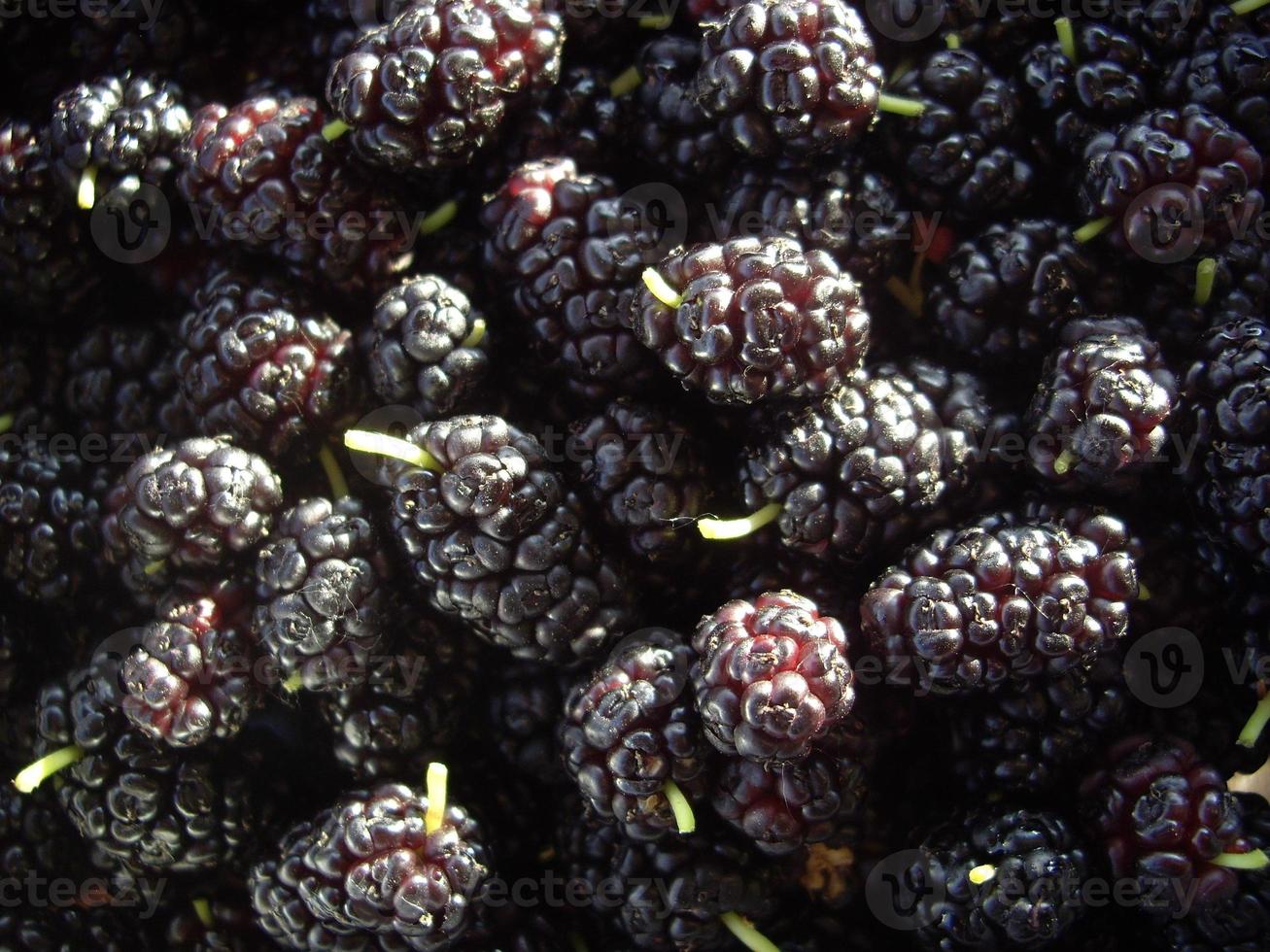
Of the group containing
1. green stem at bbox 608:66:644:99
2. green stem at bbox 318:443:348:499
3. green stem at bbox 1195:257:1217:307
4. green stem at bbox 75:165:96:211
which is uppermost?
green stem at bbox 608:66:644:99

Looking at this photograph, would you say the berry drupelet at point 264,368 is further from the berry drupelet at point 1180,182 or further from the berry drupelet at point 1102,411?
the berry drupelet at point 1180,182

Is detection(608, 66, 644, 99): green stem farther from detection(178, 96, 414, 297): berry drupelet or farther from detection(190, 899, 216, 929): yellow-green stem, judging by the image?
detection(190, 899, 216, 929): yellow-green stem

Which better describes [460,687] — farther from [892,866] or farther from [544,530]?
[892,866]

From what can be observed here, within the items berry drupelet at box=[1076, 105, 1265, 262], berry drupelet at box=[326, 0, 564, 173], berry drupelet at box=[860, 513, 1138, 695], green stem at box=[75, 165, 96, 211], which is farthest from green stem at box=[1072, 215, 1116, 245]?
green stem at box=[75, 165, 96, 211]

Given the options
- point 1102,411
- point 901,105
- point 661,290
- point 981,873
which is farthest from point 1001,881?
point 901,105

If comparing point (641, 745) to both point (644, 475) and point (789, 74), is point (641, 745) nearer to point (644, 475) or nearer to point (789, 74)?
point (644, 475)

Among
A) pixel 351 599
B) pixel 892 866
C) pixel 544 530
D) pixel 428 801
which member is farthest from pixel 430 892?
pixel 892 866
